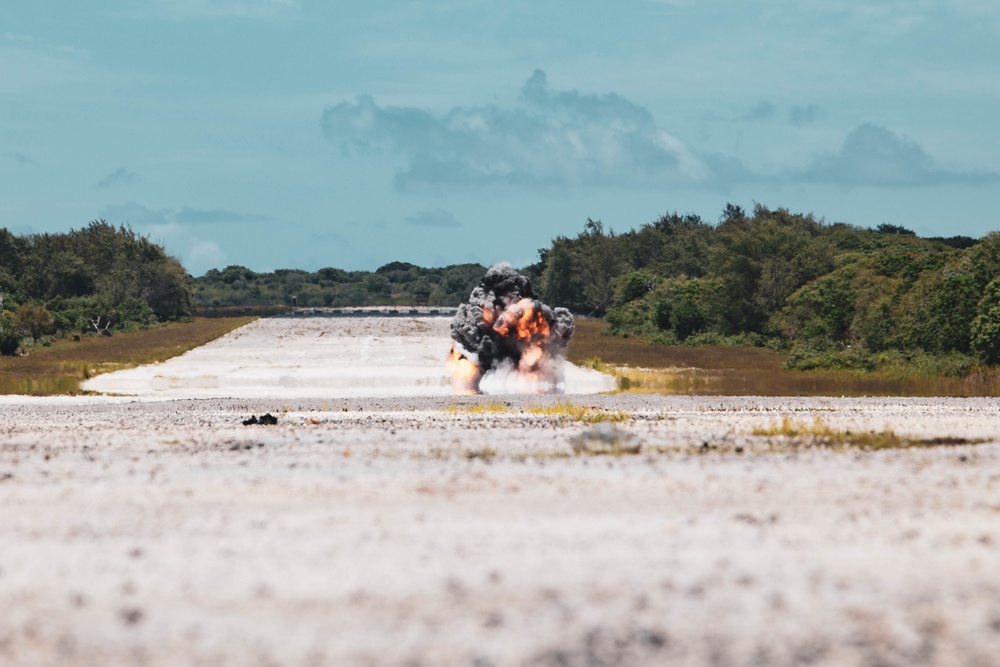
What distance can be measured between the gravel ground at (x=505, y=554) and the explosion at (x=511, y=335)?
1810 cm

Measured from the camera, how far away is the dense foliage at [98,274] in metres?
119

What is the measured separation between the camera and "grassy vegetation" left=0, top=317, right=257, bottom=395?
4594 centimetres

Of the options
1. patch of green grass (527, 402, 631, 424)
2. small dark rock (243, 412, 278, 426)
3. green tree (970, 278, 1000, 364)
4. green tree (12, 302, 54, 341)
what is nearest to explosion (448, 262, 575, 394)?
patch of green grass (527, 402, 631, 424)

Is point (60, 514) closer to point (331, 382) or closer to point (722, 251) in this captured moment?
point (331, 382)

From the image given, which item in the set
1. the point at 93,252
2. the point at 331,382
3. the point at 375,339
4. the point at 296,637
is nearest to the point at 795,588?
the point at 296,637

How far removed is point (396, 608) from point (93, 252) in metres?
129

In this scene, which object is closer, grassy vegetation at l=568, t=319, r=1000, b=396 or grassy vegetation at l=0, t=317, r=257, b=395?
grassy vegetation at l=568, t=319, r=1000, b=396

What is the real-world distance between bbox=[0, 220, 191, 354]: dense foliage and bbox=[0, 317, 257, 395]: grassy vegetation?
13.3 m

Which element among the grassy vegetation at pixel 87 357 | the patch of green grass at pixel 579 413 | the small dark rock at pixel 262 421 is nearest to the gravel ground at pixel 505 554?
the small dark rock at pixel 262 421

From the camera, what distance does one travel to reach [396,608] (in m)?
10.2

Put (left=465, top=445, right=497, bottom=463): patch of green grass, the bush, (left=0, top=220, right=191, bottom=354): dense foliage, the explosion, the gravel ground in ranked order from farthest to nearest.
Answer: (left=0, top=220, right=191, bottom=354): dense foliage < the bush < the explosion < (left=465, top=445, right=497, bottom=463): patch of green grass < the gravel ground

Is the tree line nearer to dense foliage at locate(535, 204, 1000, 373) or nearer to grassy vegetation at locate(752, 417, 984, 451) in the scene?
dense foliage at locate(535, 204, 1000, 373)

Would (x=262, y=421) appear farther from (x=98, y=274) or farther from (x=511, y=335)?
(x=98, y=274)

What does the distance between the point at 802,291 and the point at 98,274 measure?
84.0 metres
